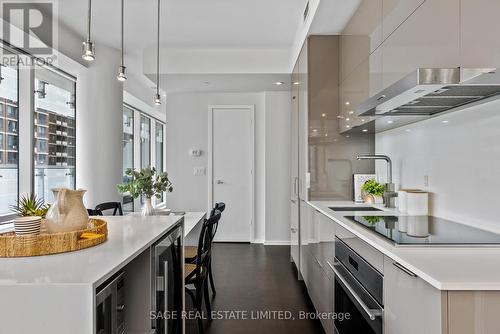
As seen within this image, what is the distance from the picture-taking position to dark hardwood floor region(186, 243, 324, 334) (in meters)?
2.67

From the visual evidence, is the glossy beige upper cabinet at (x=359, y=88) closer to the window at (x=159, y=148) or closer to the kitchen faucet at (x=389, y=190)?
the kitchen faucet at (x=389, y=190)

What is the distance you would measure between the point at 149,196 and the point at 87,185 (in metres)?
1.66

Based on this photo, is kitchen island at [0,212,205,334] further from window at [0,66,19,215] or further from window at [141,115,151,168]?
window at [141,115,151,168]

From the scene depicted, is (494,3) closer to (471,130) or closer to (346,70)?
(471,130)

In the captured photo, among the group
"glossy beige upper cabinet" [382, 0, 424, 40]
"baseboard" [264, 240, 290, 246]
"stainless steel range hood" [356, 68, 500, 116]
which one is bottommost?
"baseboard" [264, 240, 290, 246]

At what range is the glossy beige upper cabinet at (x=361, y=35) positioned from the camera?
7.35 feet

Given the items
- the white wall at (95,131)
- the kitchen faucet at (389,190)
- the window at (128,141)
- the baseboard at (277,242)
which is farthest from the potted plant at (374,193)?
the window at (128,141)

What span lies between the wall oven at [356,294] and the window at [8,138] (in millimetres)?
2998

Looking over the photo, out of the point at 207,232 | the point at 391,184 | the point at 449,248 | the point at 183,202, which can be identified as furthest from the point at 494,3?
the point at 183,202

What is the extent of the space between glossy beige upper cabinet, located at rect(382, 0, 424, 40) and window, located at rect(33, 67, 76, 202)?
11.2ft

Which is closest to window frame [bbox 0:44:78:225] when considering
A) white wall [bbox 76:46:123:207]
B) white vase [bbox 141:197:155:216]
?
white wall [bbox 76:46:123:207]

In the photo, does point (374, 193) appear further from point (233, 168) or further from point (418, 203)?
point (233, 168)

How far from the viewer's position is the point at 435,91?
4.98 feet

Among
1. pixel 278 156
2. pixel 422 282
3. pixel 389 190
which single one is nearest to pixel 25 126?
pixel 278 156
